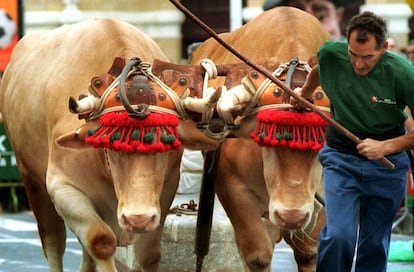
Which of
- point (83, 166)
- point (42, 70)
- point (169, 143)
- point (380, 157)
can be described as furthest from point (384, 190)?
point (42, 70)

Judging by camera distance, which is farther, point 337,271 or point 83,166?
point 83,166

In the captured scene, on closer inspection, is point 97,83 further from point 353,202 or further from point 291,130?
point 353,202

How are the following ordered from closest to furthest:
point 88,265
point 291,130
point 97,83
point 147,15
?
1. point 291,130
2. point 97,83
3. point 88,265
4. point 147,15

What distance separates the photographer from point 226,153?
27.3 feet

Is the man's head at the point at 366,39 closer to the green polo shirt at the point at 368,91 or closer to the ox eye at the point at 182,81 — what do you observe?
the green polo shirt at the point at 368,91

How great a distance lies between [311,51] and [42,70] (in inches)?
71.8

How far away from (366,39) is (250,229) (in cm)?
165

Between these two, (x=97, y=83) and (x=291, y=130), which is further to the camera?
(x=97, y=83)

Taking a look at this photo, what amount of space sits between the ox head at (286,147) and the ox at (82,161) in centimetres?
53

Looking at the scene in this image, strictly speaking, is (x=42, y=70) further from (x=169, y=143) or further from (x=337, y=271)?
(x=337, y=271)

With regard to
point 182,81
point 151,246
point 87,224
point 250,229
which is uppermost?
point 182,81

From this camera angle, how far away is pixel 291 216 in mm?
7441

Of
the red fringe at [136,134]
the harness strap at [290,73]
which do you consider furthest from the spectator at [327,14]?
the red fringe at [136,134]

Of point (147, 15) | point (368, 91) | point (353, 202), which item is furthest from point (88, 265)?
point (147, 15)
